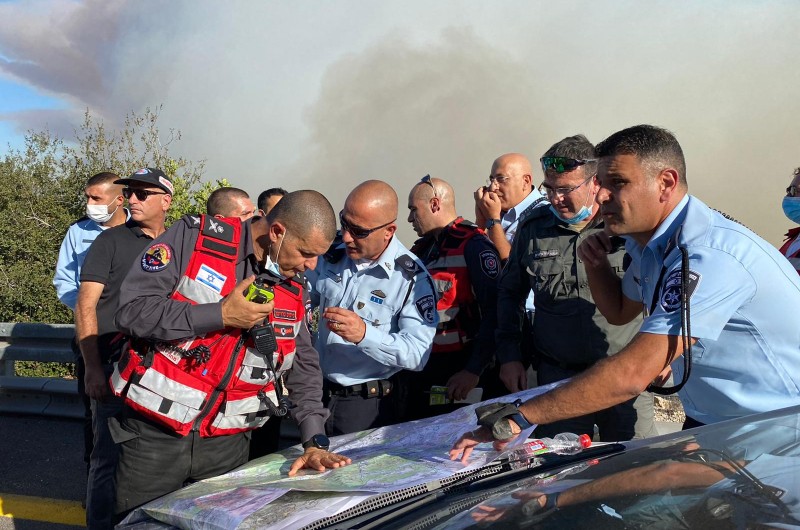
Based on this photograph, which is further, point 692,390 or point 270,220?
point 270,220

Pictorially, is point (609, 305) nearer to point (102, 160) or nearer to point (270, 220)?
point (270, 220)

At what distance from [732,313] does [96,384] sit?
308 centimetres

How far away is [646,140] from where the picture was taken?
2.52 meters

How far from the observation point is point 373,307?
3715mm

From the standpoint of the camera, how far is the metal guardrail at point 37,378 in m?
6.29

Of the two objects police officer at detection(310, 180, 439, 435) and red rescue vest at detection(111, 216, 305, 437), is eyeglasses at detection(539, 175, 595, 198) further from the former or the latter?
red rescue vest at detection(111, 216, 305, 437)

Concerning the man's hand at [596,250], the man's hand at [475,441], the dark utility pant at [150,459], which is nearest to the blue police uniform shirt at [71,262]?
the dark utility pant at [150,459]

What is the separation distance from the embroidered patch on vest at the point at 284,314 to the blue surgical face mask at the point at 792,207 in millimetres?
3580

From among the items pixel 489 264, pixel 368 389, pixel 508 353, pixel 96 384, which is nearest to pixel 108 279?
pixel 96 384

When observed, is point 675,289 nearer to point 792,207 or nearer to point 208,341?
point 208,341

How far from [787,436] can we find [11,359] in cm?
654

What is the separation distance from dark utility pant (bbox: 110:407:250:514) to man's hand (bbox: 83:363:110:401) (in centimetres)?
107

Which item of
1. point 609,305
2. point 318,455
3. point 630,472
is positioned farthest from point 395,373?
point 630,472

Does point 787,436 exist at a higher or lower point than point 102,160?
lower
